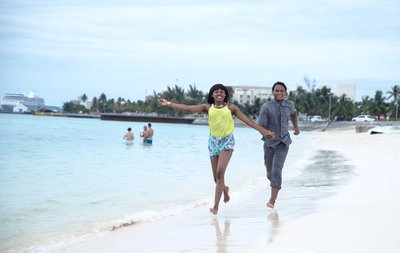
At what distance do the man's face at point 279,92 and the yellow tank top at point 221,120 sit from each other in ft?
2.26

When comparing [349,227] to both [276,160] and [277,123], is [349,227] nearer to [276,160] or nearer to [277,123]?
[276,160]

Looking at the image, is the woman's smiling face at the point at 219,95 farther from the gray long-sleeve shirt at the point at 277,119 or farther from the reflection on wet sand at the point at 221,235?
the reflection on wet sand at the point at 221,235

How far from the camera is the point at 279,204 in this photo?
8227 millimetres

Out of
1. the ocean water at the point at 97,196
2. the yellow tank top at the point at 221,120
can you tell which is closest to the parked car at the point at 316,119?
the ocean water at the point at 97,196

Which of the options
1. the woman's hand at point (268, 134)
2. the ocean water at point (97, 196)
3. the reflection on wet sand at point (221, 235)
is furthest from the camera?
the ocean water at point (97, 196)

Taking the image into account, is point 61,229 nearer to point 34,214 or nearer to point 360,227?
point 34,214

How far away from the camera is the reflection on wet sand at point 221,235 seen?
5.40 metres

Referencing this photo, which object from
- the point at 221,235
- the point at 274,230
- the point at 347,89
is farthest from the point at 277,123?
the point at 347,89

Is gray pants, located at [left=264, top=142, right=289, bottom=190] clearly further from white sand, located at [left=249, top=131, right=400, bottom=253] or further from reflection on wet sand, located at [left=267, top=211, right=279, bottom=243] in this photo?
white sand, located at [left=249, top=131, right=400, bottom=253]

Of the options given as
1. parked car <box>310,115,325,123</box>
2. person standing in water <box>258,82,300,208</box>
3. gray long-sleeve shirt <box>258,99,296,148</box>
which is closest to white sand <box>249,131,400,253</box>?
person standing in water <box>258,82,300,208</box>

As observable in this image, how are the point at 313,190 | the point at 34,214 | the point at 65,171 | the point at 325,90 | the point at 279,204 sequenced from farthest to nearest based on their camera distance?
the point at 325,90 → the point at 65,171 → the point at 313,190 → the point at 34,214 → the point at 279,204

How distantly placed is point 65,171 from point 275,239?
1335 centimetres

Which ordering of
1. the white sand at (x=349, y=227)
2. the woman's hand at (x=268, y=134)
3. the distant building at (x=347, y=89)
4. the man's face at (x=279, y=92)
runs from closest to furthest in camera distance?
the white sand at (x=349, y=227)
the woman's hand at (x=268, y=134)
the man's face at (x=279, y=92)
the distant building at (x=347, y=89)

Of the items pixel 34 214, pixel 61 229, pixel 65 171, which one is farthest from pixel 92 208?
pixel 65 171
